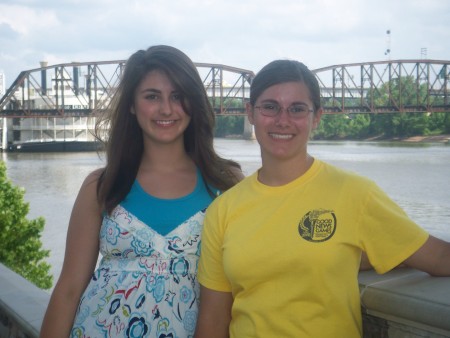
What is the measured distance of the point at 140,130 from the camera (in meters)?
2.75

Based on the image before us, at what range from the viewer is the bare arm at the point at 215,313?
6.92ft

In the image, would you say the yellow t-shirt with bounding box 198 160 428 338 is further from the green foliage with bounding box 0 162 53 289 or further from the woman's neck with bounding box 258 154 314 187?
the green foliage with bounding box 0 162 53 289

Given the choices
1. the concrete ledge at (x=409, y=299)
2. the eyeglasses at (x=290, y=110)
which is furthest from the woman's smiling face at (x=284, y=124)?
the concrete ledge at (x=409, y=299)

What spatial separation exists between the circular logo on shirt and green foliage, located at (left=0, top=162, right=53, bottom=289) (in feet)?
29.1

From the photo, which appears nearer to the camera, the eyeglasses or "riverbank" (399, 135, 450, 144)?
the eyeglasses

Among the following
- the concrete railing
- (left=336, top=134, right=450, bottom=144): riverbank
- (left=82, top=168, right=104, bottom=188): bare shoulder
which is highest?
(left=82, top=168, right=104, bottom=188): bare shoulder

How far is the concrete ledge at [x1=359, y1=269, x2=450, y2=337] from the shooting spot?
5.67 feet

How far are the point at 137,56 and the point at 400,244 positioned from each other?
1284mm

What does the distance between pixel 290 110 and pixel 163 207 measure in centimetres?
71

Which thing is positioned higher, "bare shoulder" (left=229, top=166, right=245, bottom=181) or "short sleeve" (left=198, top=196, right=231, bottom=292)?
"bare shoulder" (left=229, top=166, right=245, bottom=181)

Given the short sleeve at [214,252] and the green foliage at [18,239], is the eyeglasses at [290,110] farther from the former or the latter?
the green foliage at [18,239]

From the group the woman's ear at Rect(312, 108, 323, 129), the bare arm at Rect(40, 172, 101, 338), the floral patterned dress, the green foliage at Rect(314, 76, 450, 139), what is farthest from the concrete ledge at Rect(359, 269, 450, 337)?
the green foliage at Rect(314, 76, 450, 139)

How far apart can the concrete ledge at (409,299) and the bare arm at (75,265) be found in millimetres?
1049

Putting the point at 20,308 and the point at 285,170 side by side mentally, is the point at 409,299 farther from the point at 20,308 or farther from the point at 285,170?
→ the point at 20,308
